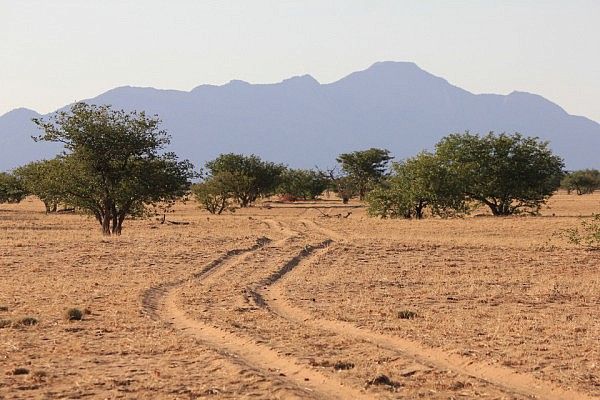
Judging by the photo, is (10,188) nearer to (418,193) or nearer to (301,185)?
(301,185)

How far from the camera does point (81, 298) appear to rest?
18.1m

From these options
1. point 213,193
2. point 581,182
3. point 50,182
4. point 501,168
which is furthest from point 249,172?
point 581,182

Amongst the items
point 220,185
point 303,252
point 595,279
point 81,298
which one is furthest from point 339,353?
point 220,185

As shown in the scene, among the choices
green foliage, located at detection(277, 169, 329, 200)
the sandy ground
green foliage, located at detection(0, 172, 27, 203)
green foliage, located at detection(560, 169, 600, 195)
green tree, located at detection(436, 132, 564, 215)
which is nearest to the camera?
the sandy ground

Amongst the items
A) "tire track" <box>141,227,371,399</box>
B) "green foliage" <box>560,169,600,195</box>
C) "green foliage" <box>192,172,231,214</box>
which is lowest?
"tire track" <box>141,227,371,399</box>

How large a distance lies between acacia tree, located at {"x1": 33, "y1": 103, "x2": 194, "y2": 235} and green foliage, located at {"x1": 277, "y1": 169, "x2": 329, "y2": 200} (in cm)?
6580

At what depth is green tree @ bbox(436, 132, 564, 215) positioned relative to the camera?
202ft

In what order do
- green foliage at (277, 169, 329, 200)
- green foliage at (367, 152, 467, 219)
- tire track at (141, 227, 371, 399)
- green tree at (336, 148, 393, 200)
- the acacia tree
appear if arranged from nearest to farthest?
1. tire track at (141, 227, 371, 399)
2. the acacia tree
3. green foliage at (367, 152, 467, 219)
4. green tree at (336, 148, 393, 200)
5. green foliage at (277, 169, 329, 200)

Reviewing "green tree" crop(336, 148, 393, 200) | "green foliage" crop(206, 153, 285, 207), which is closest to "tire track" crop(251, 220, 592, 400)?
"green foliage" crop(206, 153, 285, 207)

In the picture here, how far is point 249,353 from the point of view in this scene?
11758mm

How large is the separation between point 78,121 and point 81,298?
2565 cm

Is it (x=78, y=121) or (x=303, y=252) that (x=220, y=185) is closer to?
(x=78, y=121)

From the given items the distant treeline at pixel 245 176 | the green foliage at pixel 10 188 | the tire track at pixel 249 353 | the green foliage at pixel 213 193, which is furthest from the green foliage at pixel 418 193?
the green foliage at pixel 10 188

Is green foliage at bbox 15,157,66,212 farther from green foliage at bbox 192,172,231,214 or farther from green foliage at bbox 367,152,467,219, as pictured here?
green foliage at bbox 192,172,231,214
